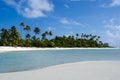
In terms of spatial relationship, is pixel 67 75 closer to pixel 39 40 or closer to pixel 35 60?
pixel 35 60

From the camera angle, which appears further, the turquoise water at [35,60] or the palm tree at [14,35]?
the palm tree at [14,35]

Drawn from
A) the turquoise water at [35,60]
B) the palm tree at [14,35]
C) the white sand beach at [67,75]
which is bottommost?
the turquoise water at [35,60]

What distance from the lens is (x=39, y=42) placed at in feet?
260

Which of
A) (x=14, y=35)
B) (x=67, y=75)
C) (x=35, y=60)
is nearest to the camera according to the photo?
(x=67, y=75)

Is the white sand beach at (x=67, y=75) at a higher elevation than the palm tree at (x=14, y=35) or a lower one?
lower

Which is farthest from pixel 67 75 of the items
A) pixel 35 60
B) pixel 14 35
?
pixel 14 35

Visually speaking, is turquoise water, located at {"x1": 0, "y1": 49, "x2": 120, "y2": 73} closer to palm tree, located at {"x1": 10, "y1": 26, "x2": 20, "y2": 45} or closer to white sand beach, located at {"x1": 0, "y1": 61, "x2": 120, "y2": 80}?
white sand beach, located at {"x1": 0, "y1": 61, "x2": 120, "y2": 80}

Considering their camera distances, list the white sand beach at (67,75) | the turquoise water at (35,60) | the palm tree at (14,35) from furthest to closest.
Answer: the palm tree at (14,35), the turquoise water at (35,60), the white sand beach at (67,75)

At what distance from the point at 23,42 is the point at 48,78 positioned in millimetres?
67194

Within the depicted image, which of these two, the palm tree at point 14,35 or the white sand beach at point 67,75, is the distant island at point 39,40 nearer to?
the palm tree at point 14,35

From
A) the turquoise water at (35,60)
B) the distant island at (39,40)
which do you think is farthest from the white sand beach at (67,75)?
the distant island at (39,40)

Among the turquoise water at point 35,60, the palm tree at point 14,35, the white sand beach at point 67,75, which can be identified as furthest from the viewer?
the palm tree at point 14,35

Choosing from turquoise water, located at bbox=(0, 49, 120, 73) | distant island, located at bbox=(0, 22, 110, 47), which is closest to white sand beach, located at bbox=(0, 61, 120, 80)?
turquoise water, located at bbox=(0, 49, 120, 73)

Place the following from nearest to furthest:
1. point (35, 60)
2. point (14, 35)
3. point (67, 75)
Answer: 1. point (67, 75)
2. point (35, 60)
3. point (14, 35)
